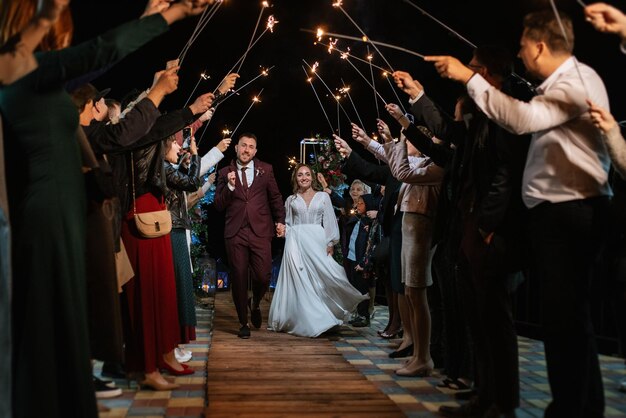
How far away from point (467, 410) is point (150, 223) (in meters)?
2.29

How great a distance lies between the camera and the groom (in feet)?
23.2

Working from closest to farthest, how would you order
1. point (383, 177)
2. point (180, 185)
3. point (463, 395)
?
1. point (463, 395)
2. point (180, 185)
3. point (383, 177)

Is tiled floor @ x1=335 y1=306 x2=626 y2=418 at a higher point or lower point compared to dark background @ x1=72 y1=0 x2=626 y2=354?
lower

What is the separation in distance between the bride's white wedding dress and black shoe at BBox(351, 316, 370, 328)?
60 cm

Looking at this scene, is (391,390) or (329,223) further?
(329,223)

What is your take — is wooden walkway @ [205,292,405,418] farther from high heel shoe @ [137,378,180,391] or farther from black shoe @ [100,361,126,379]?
black shoe @ [100,361,126,379]

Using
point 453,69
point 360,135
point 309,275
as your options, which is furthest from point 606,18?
point 309,275

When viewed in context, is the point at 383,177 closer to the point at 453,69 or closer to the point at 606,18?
the point at 453,69

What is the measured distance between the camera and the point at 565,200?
2.60m

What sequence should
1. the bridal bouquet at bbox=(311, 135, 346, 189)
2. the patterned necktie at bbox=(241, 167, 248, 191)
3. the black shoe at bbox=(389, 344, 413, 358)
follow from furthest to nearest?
the bridal bouquet at bbox=(311, 135, 346, 189)
the patterned necktie at bbox=(241, 167, 248, 191)
the black shoe at bbox=(389, 344, 413, 358)

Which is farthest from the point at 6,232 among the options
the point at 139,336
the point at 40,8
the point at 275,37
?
the point at 275,37

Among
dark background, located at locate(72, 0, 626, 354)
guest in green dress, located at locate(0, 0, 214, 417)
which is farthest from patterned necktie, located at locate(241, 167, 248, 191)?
guest in green dress, located at locate(0, 0, 214, 417)

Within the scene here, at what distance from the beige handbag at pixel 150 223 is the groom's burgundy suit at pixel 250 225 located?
280cm

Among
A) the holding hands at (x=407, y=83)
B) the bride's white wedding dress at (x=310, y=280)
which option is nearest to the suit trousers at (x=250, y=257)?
the bride's white wedding dress at (x=310, y=280)
